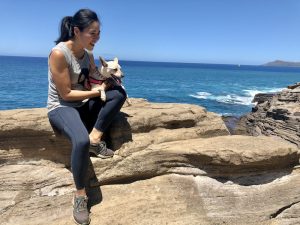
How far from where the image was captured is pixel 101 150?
6.58 m

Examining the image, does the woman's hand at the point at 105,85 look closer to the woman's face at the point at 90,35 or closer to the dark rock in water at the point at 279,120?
the woman's face at the point at 90,35

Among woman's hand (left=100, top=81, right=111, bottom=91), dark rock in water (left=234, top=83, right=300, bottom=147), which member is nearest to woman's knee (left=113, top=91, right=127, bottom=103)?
woman's hand (left=100, top=81, right=111, bottom=91)

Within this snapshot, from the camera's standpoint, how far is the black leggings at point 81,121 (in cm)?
568

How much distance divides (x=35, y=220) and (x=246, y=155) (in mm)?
3744

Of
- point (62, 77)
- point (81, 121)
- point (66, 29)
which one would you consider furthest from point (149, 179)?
point (66, 29)

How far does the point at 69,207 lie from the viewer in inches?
262

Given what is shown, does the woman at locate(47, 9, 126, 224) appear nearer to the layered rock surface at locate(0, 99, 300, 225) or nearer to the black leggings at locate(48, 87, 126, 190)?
the black leggings at locate(48, 87, 126, 190)

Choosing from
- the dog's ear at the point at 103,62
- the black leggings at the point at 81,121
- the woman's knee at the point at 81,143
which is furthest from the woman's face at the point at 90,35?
the woman's knee at the point at 81,143

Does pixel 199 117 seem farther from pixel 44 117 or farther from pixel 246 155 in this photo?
pixel 44 117

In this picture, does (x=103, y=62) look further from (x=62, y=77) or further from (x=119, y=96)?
(x=62, y=77)

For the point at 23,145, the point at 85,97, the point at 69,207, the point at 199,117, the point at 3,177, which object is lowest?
the point at 69,207

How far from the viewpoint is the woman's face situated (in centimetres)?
564

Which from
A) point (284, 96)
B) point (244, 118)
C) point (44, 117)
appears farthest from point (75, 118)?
point (244, 118)

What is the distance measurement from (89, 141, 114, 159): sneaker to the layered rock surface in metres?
0.17
